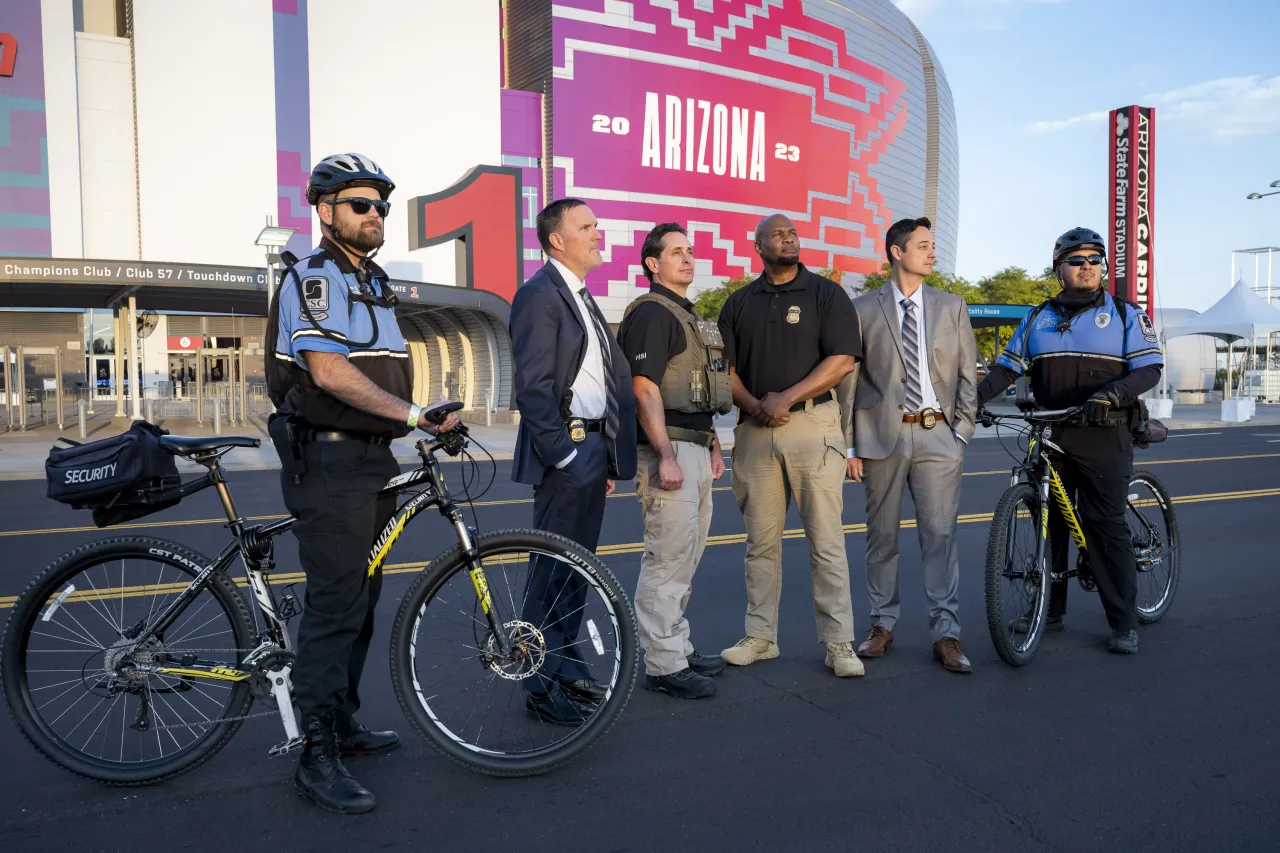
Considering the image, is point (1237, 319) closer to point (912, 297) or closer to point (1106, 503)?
point (1106, 503)

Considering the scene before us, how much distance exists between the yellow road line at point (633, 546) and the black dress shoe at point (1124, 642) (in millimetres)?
859

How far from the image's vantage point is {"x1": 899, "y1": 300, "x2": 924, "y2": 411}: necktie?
191 inches

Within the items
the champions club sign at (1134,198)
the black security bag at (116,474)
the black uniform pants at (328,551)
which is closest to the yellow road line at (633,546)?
the black security bag at (116,474)

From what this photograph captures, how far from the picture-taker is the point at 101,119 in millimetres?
37031

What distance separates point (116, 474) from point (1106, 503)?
4.38 metres

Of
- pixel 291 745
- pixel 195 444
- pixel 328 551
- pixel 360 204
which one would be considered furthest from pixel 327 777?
pixel 360 204

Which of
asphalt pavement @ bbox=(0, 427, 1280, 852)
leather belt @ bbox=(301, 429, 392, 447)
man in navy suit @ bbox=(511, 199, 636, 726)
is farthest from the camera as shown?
man in navy suit @ bbox=(511, 199, 636, 726)

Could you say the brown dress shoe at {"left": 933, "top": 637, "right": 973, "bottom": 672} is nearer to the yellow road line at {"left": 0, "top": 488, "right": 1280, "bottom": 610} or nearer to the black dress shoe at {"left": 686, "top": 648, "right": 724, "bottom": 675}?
the black dress shoe at {"left": 686, "top": 648, "right": 724, "bottom": 675}

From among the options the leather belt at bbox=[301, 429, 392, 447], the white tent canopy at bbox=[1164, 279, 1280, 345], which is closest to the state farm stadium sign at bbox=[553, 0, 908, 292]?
the white tent canopy at bbox=[1164, 279, 1280, 345]

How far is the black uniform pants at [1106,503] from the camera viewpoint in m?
4.96

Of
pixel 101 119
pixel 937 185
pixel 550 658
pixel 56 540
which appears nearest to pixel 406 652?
pixel 550 658

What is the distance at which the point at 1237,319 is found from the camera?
33375 mm

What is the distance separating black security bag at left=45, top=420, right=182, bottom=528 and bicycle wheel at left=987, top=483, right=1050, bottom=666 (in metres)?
3.44

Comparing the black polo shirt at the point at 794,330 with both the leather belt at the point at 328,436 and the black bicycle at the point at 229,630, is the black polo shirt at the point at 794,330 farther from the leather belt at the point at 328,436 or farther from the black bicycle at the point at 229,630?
the leather belt at the point at 328,436
